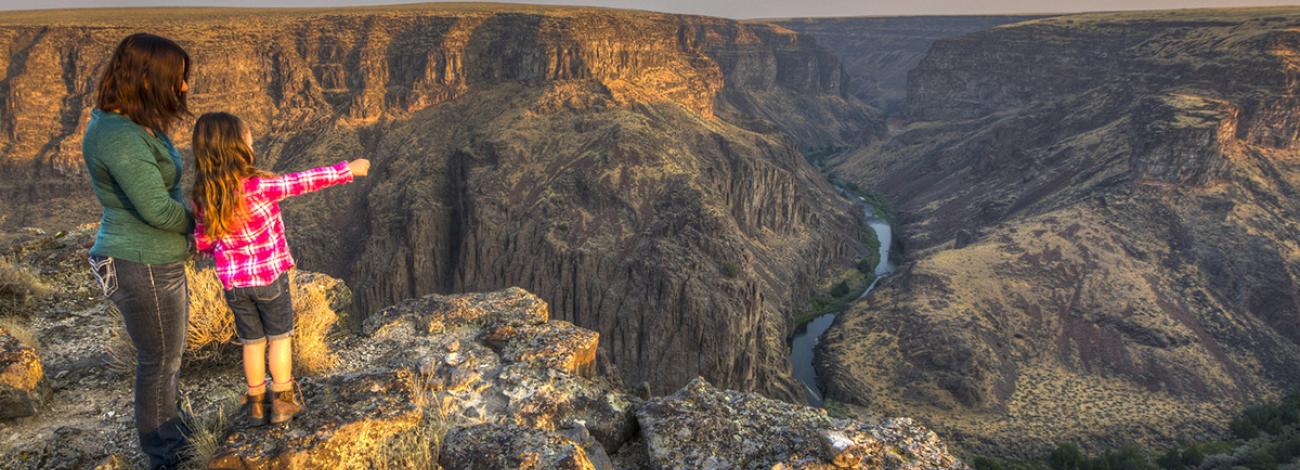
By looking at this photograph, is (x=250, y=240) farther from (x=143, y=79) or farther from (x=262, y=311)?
(x=143, y=79)

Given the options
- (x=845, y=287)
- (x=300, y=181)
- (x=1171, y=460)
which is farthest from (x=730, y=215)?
(x=300, y=181)

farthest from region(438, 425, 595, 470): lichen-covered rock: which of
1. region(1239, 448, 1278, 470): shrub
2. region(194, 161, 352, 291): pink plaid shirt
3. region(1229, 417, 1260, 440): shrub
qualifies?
region(1229, 417, 1260, 440): shrub

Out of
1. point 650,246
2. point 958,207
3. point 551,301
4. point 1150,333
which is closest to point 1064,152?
point 958,207

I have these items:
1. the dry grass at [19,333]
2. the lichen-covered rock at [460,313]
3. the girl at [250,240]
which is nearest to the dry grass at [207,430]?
the girl at [250,240]

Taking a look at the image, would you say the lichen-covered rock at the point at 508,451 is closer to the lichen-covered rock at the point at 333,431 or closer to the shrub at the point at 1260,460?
the lichen-covered rock at the point at 333,431

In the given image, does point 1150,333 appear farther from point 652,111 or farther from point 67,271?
point 67,271

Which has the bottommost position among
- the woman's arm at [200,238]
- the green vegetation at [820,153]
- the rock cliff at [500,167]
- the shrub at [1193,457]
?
the shrub at [1193,457]
